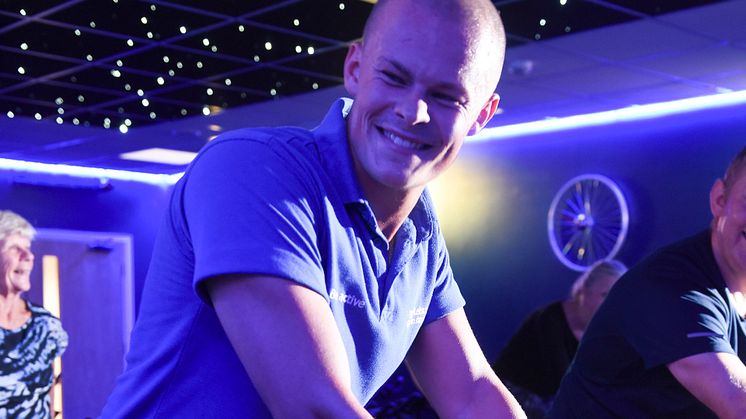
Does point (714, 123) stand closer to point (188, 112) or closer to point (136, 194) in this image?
point (188, 112)

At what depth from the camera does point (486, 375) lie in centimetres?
168

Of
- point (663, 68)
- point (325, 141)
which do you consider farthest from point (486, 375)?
point (663, 68)

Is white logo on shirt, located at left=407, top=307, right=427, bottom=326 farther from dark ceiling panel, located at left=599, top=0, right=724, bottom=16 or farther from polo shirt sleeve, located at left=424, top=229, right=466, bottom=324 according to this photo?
dark ceiling panel, located at left=599, top=0, right=724, bottom=16

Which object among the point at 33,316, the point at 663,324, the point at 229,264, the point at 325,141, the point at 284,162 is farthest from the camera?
the point at 33,316

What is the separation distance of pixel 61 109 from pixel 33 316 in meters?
3.15

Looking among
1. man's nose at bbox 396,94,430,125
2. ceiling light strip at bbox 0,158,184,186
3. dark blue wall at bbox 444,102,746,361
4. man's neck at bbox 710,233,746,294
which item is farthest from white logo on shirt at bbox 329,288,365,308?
ceiling light strip at bbox 0,158,184,186

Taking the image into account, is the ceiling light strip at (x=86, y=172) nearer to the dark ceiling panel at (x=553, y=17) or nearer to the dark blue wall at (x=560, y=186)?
the dark blue wall at (x=560, y=186)

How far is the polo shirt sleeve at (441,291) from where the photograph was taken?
1.66 meters

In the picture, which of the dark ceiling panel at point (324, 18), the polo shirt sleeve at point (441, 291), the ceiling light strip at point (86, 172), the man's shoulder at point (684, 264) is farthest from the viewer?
the ceiling light strip at point (86, 172)

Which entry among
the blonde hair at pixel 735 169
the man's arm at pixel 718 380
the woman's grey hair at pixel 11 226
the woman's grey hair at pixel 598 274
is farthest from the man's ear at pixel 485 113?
the woman's grey hair at pixel 11 226

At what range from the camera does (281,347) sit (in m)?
1.21

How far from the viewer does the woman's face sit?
682cm

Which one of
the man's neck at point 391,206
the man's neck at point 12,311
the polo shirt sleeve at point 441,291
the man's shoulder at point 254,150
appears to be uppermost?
the man's shoulder at point 254,150

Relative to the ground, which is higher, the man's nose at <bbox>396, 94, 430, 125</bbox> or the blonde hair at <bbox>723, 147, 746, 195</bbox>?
the man's nose at <bbox>396, 94, 430, 125</bbox>
